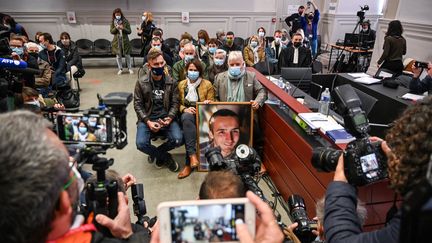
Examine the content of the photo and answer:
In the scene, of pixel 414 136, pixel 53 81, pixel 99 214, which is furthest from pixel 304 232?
pixel 53 81

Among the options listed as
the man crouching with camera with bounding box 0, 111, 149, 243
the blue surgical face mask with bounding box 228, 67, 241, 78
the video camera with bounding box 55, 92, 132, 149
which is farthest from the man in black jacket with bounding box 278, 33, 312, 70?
the man crouching with camera with bounding box 0, 111, 149, 243

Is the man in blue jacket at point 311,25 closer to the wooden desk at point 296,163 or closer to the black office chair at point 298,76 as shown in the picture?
the black office chair at point 298,76

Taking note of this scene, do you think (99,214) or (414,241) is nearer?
(414,241)

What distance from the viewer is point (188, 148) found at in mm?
3432

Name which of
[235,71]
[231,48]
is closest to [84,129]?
[235,71]

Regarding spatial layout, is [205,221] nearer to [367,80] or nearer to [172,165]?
[172,165]

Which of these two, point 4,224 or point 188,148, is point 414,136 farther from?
point 188,148

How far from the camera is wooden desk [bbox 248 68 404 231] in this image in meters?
1.98

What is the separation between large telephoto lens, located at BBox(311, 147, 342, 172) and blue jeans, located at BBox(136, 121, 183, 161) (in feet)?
7.00

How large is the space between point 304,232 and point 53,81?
4.50 m

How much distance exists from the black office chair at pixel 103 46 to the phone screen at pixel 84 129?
22.9 feet

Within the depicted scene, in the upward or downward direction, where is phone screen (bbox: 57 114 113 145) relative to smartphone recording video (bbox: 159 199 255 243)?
upward

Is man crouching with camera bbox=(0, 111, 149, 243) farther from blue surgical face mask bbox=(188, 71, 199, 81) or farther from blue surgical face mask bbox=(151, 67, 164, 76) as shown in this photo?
blue surgical face mask bbox=(188, 71, 199, 81)

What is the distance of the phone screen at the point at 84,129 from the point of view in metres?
1.30
